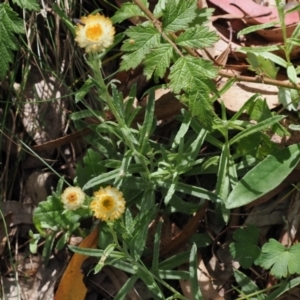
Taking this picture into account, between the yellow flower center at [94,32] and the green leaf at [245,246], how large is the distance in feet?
3.10

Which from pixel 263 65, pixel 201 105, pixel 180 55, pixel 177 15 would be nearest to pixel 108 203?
pixel 201 105

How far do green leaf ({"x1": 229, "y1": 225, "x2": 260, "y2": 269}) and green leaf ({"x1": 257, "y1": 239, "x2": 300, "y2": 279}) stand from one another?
50 millimetres

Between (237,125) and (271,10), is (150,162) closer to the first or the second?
(237,125)

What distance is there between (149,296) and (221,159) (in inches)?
25.0

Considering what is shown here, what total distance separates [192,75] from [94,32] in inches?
15.0

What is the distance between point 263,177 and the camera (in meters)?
2.05

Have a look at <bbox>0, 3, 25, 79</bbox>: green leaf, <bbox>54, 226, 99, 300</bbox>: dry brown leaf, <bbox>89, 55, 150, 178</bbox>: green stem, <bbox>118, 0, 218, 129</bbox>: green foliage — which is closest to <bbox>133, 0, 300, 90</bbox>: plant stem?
<bbox>118, 0, 218, 129</bbox>: green foliage

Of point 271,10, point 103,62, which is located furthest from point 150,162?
point 271,10

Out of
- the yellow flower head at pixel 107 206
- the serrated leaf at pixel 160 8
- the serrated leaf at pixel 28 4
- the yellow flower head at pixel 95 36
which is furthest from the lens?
the serrated leaf at pixel 160 8

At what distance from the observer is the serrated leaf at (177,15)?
6.16ft

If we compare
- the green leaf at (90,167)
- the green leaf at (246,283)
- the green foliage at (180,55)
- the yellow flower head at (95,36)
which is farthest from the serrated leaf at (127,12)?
the green leaf at (246,283)

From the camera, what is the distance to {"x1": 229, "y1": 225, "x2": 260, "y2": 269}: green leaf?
212 cm

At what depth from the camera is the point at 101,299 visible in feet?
7.84

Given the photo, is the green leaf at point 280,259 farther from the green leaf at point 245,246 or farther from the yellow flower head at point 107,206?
the yellow flower head at point 107,206
